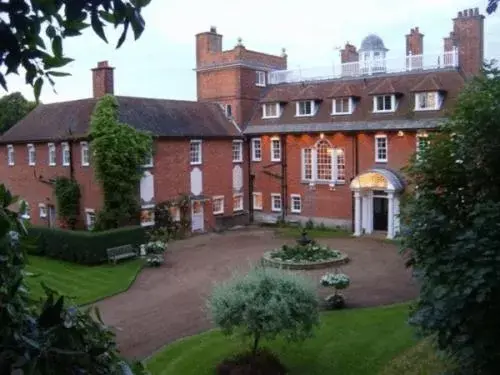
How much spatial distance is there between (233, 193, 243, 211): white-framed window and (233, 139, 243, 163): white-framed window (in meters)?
2.27

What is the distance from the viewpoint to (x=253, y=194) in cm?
3638

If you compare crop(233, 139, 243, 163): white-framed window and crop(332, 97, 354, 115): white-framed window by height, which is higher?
crop(332, 97, 354, 115): white-framed window

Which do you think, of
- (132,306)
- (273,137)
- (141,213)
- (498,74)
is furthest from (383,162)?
(498,74)

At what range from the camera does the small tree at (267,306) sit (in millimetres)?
11969

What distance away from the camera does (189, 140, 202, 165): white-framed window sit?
32406 millimetres

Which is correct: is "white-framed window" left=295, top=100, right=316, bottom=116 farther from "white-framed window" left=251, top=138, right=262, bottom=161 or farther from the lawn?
the lawn

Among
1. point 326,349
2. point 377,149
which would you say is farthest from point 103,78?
point 326,349

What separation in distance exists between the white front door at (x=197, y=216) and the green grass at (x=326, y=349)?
16.9 m

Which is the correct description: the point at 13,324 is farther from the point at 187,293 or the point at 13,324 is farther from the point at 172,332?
the point at 187,293

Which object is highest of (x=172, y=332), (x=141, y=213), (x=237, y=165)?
(x=237, y=165)

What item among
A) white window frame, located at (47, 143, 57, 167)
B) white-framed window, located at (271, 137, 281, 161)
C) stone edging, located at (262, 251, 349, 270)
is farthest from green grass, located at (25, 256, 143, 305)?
white-framed window, located at (271, 137, 281, 161)

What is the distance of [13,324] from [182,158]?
2989 centimetres

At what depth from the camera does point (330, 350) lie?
13.8 metres

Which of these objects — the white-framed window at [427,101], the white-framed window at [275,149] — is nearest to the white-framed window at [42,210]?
the white-framed window at [275,149]
